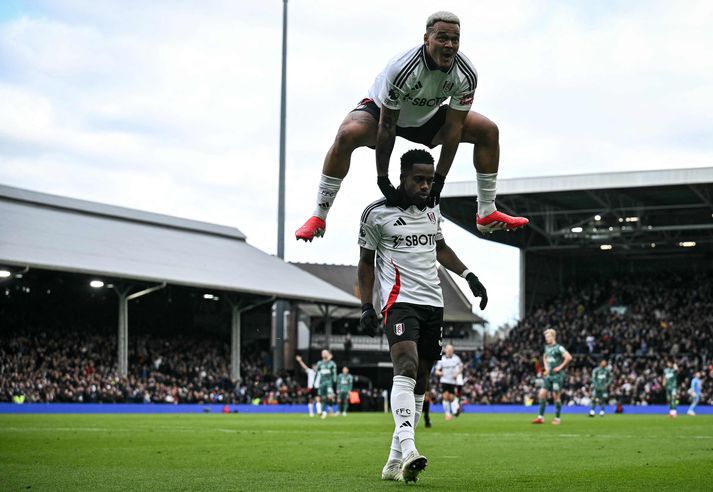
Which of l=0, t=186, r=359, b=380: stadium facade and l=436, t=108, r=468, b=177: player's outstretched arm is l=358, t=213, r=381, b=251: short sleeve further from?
l=0, t=186, r=359, b=380: stadium facade

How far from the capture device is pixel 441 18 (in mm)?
7363

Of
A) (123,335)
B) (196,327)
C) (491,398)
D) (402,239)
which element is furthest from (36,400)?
(402,239)

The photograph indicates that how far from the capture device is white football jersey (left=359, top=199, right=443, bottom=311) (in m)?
8.20

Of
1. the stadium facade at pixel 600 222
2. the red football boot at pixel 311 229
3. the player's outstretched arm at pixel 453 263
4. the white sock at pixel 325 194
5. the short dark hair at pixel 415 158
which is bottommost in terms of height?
the player's outstretched arm at pixel 453 263

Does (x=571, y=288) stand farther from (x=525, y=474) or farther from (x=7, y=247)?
(x=525, y=474)

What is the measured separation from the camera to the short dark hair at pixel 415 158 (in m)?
8.28

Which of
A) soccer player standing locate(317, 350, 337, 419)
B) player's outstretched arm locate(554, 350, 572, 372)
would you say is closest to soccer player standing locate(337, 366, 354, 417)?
soccer player standing locate(317, 350, 337, 419)

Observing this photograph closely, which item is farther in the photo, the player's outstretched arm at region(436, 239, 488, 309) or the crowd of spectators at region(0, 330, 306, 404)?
the crowd of spectators at region(0, 330, 306, 404)

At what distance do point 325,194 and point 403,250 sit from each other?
823 mm

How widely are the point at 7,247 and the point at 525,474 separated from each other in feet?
108

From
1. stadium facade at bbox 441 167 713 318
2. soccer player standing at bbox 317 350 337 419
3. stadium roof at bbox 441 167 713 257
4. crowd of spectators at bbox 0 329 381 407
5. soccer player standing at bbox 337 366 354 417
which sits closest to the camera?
soccer player standing at bbox 317 350 337 419

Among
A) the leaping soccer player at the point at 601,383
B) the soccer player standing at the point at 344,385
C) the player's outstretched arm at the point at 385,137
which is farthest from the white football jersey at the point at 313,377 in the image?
the player's outstretched arm at the point at 385,137

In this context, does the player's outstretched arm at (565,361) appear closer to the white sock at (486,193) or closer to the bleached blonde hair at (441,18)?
the white sock at (486,193)

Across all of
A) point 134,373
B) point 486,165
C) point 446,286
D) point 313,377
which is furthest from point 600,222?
point 486,165
